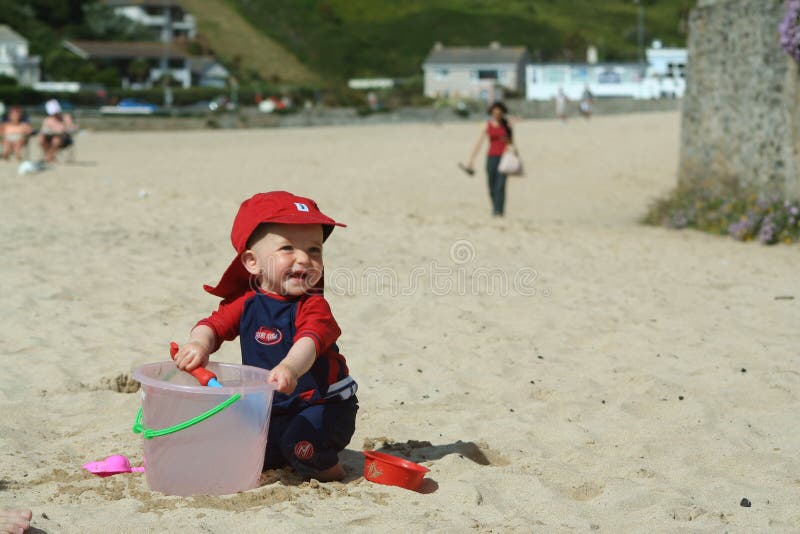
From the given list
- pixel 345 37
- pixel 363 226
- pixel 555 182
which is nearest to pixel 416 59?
pixel 345 37

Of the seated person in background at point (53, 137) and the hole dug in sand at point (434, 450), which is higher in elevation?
the seated person in background at point (53, 137)

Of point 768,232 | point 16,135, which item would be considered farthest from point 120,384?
point 16,135

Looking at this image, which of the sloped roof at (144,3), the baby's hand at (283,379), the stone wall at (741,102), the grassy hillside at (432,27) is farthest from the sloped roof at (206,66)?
the baby's hand at (283,379)

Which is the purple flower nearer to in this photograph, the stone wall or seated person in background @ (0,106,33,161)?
the stone wall

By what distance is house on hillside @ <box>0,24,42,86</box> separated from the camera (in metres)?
83.1

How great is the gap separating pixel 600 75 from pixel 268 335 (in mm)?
75097

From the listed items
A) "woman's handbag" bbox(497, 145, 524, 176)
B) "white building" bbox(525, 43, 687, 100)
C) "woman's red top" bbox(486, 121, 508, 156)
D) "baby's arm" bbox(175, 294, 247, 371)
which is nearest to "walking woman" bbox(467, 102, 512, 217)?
"woman's red top" bbox(486, 121, 508, 156)

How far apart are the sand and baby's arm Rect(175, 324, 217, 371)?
0.48 meters

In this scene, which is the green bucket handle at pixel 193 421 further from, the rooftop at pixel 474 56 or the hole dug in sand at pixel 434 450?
the rooftop at pixel 474 56

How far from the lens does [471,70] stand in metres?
93.1

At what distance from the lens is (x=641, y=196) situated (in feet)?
57.9

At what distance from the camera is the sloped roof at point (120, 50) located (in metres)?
91.0

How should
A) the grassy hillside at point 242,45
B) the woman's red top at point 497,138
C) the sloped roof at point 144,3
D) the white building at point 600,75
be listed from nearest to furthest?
the woman's red top at point 497,138 < the white building at point 600,75 < the grassy hillside at point 242,45 < the sloped roof at point 144,3

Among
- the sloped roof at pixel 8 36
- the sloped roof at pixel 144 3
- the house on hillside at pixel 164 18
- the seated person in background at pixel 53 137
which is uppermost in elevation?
the sloped roof at pixel 144 3
